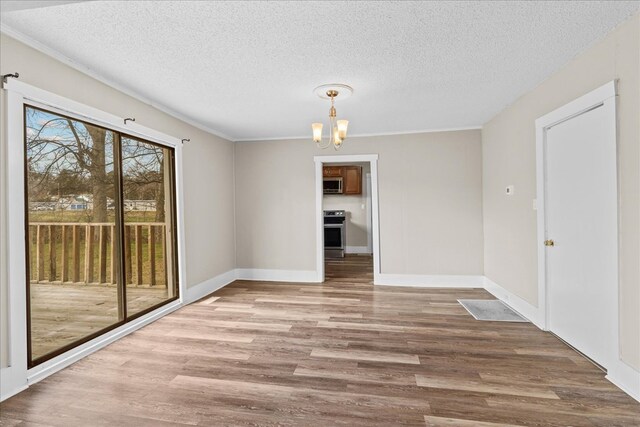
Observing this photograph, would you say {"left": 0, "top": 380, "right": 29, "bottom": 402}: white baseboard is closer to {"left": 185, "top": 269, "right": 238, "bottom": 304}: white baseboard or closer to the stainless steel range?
{"left": 185, "top": 269, "right": 238, "bottom": 304}: white baseboard

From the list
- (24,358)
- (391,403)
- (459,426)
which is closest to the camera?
(459,426)

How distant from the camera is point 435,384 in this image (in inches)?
85.4

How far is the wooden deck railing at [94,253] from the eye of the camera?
248cm

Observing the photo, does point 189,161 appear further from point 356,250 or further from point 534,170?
point 356,250

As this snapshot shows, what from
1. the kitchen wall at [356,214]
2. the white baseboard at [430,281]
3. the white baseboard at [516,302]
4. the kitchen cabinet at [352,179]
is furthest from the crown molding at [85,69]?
the kitchen wall at [356,214]

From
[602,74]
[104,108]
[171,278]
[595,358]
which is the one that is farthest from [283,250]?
[602,74]

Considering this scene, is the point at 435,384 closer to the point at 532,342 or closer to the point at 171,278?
the point at 532,342

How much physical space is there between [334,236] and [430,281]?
3231 mm

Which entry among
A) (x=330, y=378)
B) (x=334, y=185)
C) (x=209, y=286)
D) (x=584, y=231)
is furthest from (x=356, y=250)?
(x=330, y=378)

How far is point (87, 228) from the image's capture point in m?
2.84

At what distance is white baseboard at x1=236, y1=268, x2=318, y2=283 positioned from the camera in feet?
17.2

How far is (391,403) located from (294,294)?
267cm

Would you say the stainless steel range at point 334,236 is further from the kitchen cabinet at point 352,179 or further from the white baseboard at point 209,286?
the white baseboard at point 209,286

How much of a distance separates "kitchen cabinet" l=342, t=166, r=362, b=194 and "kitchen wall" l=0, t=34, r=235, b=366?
3443mm
